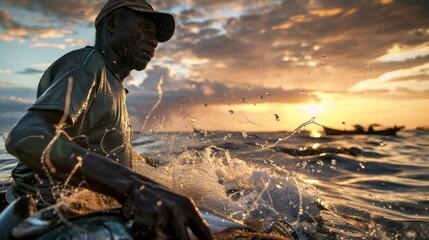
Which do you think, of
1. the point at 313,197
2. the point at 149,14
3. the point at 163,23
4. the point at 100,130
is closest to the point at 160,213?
the point at 100,130

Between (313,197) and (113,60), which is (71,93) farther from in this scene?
(313,197)

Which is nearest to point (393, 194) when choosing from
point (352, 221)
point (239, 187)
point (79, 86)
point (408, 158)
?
point (352, 221)

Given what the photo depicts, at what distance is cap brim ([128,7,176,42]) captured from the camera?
3.46m

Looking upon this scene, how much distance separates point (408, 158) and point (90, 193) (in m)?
13.2

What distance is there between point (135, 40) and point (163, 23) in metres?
0.49

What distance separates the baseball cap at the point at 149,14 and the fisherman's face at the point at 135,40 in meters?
0.09

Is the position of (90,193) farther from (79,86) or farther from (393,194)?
(393,194)

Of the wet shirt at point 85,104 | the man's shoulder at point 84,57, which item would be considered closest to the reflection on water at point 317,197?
the wet shirt at point 85,104

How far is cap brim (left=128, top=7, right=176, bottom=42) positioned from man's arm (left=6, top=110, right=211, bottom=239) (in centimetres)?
188

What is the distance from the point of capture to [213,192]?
4.89 meters

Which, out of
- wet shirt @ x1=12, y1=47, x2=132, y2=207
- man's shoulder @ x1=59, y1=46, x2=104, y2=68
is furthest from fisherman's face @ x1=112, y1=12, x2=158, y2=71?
man's shoulder @ x1=59, y1=46, x2=104, y2=68

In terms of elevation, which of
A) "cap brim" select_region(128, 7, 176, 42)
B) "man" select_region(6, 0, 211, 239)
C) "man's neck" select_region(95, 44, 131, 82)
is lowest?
"man" select_region(6, 0, 211, 239)

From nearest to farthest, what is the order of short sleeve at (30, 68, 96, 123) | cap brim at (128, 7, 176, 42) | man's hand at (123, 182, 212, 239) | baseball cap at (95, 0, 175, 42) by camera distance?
man's hand at (123, 182, 212, 239), short sleeve at (30, 68, 96, 123), baseball cap at (95, 0, 175, 42), cap brim at (128, 7, 176, 42)

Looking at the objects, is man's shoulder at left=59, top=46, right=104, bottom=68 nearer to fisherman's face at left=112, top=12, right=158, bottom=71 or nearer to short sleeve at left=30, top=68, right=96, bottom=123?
short sleeve at left=30, top=68, right=96, bottom=123
